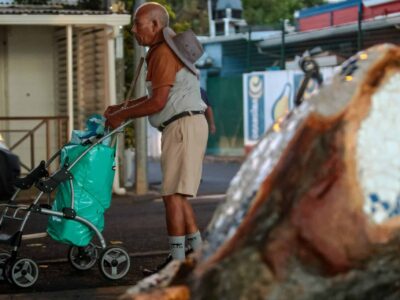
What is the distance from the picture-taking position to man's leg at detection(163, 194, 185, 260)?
247 inches

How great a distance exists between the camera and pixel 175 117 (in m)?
6.23

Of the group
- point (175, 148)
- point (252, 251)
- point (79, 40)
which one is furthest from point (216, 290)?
point (79, 40)

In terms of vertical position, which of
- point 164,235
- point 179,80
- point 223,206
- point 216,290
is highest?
point 179,80

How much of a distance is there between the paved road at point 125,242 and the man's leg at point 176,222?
0.54 metres

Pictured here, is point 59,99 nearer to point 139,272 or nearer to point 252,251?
point 139,272

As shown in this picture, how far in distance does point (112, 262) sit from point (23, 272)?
64cm

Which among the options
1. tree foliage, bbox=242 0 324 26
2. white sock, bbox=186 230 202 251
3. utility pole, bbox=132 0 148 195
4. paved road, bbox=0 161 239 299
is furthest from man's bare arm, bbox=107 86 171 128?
tree foliage, bbox=242 0 324 26

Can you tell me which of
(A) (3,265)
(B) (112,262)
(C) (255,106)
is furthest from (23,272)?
(C) (255,106)

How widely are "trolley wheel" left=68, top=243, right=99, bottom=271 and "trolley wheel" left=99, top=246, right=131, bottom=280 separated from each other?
43cm

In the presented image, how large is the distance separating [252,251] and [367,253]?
39 cm

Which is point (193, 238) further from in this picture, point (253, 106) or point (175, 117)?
point (253, 106)

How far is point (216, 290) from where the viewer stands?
3131mm

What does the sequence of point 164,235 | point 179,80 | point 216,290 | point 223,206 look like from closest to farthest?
point 216,290 < point 223,206 < point 179,80 < point 164,235

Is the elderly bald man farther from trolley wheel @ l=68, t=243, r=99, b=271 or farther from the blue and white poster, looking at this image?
the blue and white poster
